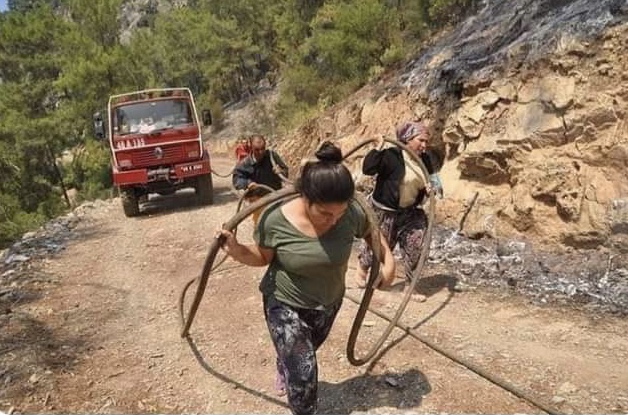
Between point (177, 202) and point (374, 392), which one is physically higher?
point (374, 392)

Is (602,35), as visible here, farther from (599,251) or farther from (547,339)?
(547,339)

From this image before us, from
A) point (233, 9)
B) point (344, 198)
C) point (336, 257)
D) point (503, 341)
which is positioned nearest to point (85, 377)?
point (336, 257)

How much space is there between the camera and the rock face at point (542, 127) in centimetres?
636

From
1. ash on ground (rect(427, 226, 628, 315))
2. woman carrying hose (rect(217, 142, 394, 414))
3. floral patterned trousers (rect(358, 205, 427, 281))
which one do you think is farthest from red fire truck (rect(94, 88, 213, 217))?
woman carrying hose (rect(217, 142, 394, 414))

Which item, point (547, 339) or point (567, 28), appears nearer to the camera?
point (547, 339)

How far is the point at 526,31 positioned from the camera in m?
8.92

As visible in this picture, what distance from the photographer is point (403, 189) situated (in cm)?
538

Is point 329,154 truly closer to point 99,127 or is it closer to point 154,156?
point 154,156

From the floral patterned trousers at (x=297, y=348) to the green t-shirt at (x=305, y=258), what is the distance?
6 cm

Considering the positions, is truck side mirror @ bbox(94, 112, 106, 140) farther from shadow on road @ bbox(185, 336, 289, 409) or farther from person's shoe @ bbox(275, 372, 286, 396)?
person's shoe @ bbox(275, 372, 286, 396)

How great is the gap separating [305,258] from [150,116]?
9.42 metres

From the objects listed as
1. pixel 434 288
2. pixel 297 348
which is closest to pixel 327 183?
pixel 297 348

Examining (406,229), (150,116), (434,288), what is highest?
(150,116)

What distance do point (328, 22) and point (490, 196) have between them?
67.4 ft
